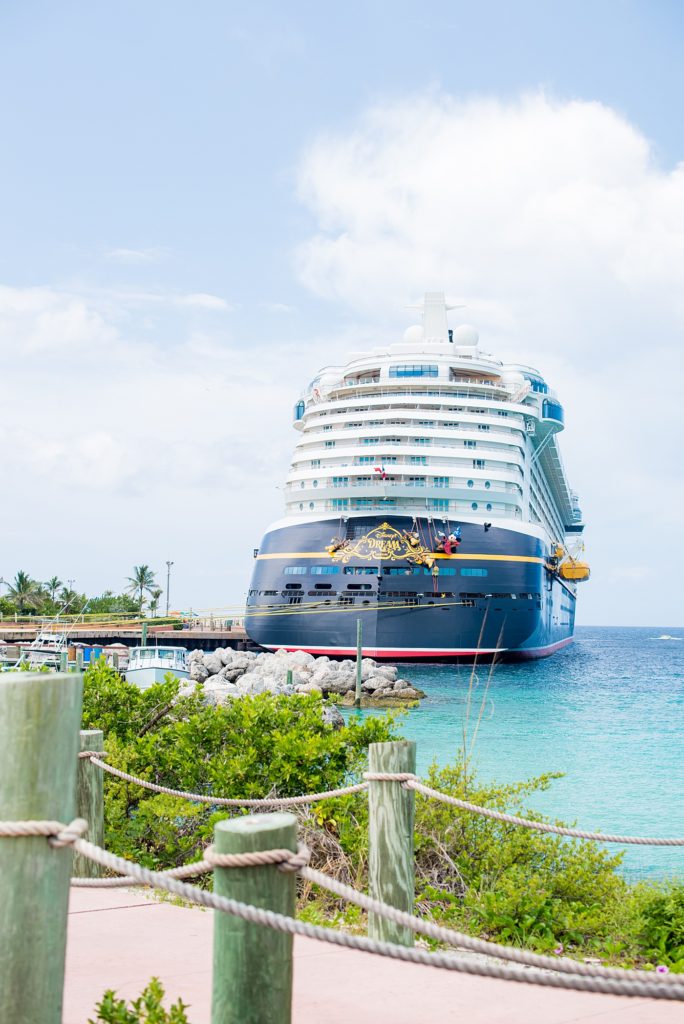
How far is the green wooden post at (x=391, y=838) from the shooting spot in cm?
430

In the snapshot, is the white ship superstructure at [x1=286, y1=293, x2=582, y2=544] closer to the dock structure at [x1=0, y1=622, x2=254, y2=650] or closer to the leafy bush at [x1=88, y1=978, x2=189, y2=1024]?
the dock structure at [x1=0, y1=622, x2=254, y2=650]

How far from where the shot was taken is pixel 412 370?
123ft

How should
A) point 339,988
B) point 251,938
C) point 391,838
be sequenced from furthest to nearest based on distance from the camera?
point 391,838 → point 339,988 → point 251,938

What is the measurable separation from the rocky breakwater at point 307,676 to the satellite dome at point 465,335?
22.6m

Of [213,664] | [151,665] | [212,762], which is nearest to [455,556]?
[213,664]

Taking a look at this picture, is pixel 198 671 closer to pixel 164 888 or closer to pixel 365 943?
pixel 164 888

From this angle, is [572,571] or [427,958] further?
[572,571]

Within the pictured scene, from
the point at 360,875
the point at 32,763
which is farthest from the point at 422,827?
the point at 32,763

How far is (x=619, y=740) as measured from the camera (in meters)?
20.0

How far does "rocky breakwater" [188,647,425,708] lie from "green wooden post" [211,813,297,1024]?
20190 mm

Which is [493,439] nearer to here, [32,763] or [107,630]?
[107,630]

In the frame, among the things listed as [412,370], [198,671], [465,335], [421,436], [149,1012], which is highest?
[465,335]

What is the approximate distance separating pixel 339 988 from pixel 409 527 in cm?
2845

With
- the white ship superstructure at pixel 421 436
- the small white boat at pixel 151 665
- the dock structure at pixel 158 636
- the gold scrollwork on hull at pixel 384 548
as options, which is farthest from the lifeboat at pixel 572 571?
the small white boat at pixel 151 665
